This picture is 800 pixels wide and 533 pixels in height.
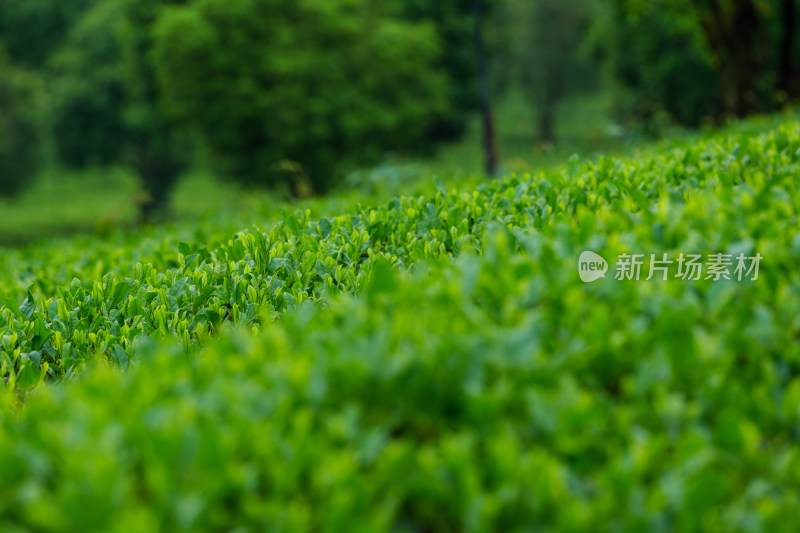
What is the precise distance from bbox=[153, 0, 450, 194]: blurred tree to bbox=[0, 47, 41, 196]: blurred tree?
17.0 meters

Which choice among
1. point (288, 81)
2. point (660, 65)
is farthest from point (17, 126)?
point (660, 65)

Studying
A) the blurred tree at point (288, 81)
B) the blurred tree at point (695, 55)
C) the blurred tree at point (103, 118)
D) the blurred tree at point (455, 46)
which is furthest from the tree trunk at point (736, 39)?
the blurred tree at point (103, 118)

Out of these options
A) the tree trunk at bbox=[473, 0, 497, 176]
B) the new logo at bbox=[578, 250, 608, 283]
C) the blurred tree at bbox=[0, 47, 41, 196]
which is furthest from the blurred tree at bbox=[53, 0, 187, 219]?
the new logo at bbox=[578, 250, 608, 283]

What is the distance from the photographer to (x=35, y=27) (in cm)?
5731

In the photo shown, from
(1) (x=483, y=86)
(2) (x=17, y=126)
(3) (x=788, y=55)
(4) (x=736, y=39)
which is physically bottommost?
(2) (x=17, y=126)

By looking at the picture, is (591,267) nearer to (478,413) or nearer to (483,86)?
(478,413)

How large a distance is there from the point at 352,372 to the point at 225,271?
244cm

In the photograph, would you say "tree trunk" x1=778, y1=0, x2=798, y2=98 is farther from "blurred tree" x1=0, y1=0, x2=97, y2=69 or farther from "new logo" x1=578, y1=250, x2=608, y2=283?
"blurred tree" x1=0, y1=0, x2=97, y2=69

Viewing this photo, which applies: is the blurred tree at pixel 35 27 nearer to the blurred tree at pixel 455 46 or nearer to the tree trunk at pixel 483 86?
the blurred tree at pixel 455 46

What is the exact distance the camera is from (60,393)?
217cm

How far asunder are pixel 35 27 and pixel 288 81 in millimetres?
39893

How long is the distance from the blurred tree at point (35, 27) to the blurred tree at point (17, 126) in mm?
14212

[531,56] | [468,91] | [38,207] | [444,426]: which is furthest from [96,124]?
[444,426]

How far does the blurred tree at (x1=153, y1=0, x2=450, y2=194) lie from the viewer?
28.2 meters
